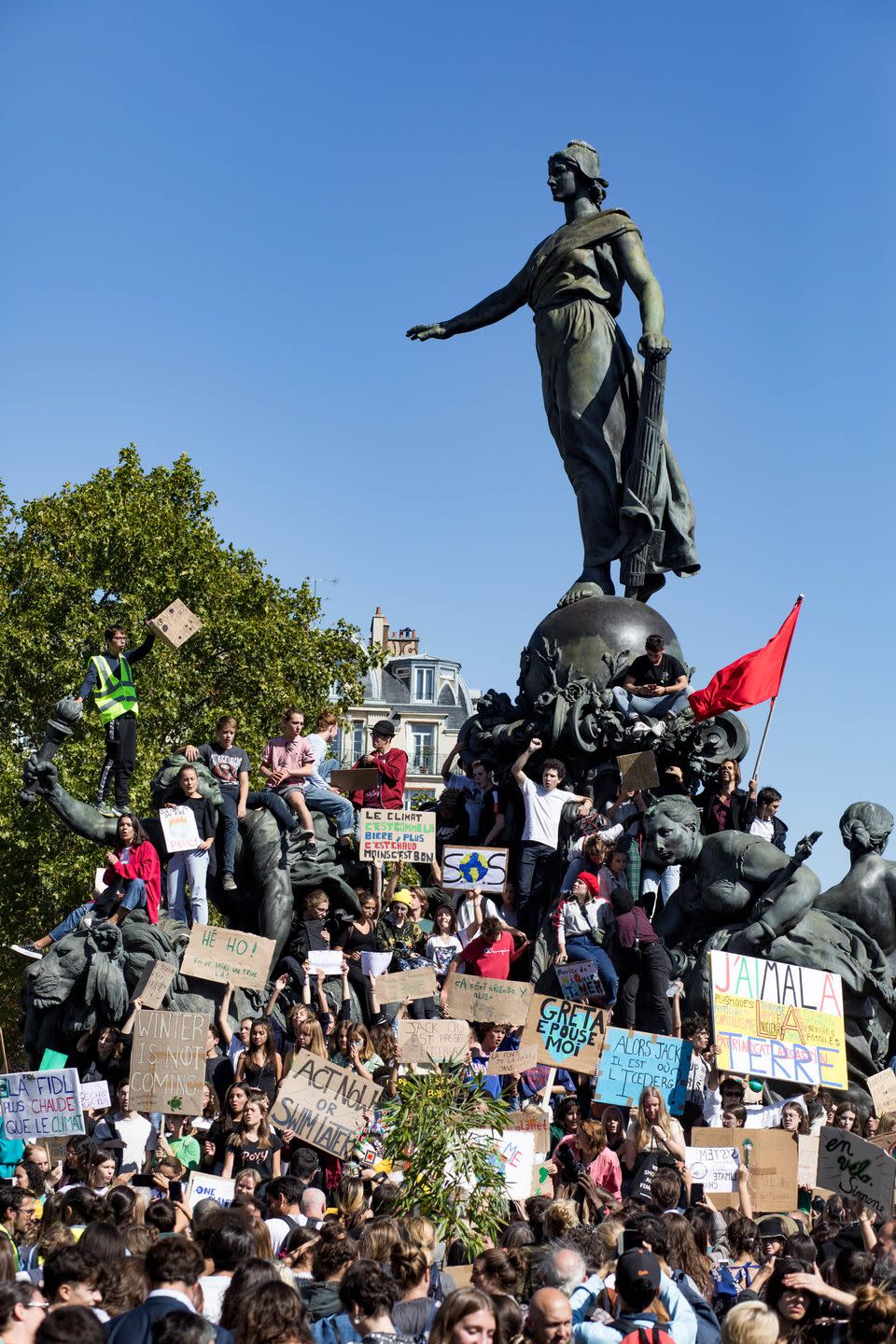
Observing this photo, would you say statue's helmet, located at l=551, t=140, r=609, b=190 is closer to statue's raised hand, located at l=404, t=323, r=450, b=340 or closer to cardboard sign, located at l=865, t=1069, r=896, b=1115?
statue's raised hand, located at l=404, t=323, r=450, b=340

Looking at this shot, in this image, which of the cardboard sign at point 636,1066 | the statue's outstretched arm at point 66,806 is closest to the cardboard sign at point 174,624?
the statue's outstretched arm at point 66,806

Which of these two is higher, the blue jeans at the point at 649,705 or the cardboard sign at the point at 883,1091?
the blue jeans at the point at 649,705

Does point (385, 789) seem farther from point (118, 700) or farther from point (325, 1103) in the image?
point (325, 1103)

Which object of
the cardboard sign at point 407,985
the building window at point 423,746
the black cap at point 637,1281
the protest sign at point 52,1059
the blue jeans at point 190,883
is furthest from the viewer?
the building window at point 423,746

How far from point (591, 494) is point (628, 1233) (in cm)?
1291

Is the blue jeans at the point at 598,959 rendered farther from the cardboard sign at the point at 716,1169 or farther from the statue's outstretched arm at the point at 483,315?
the statue's outstretched arm at the point at 483,315

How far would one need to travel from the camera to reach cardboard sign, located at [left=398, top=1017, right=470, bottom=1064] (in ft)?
38.4

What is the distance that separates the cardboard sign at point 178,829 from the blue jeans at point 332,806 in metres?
1.57

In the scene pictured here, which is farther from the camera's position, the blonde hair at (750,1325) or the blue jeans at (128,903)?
the blue jeans at (128,903)

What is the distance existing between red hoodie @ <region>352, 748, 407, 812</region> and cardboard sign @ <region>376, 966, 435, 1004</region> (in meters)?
3.65

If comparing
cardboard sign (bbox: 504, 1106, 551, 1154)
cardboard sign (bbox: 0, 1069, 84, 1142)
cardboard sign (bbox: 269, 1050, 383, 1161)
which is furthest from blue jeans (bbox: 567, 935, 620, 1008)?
cardboard sign (bbox: 0, 1069, 84, 1142)

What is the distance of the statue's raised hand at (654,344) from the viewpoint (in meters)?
18.5

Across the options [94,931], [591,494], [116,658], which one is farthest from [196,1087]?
[591,494]

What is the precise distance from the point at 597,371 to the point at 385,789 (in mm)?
4547
